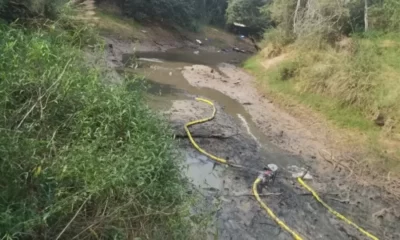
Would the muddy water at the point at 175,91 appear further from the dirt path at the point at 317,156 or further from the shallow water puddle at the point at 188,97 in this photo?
the dirt path at the point at 317,156

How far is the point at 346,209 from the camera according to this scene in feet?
22.4

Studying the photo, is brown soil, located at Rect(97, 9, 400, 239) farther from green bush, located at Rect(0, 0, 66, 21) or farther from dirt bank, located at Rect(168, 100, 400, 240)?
green bush, located at Rect(0, 0, 66, 21)

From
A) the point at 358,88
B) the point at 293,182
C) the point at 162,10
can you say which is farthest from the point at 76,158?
the point at 162,10

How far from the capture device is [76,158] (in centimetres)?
400

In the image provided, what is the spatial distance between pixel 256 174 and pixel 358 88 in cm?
531

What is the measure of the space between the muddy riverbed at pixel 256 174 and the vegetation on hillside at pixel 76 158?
92cm

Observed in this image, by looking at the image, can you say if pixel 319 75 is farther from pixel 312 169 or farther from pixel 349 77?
pixel 312 169

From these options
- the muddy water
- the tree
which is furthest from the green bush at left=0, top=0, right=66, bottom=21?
the tree

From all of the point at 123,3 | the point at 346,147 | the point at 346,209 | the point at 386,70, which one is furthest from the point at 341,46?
the point at 123,3

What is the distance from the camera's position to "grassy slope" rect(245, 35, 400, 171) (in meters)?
9.66

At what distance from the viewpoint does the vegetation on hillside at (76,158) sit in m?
3.53

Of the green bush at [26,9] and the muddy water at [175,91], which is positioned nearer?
the green bush at [26,9]

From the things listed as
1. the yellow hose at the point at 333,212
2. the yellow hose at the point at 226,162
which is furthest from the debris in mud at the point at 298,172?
the yellow hose at the point at 226,162

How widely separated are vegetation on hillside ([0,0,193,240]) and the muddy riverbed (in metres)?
0.92
